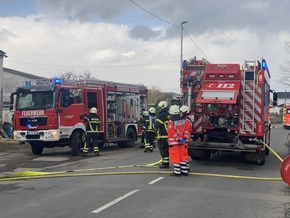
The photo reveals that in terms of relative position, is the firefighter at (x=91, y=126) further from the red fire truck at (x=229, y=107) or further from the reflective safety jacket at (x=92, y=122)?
the red fire truck at (x=229, y=107)

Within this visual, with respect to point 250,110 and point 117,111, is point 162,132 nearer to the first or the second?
point 250,110

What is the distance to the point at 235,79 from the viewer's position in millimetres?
11508

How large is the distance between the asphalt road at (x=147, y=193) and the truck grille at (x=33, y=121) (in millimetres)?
2975

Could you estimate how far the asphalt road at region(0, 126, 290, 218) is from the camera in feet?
20.3

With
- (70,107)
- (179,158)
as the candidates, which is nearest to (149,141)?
(70,107)

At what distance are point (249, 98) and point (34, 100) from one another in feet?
25.9

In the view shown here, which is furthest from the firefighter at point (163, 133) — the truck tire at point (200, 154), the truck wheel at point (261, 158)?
the truck wheel at point (261, 158)

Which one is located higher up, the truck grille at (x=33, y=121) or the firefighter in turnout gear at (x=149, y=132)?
the truck grille at (x=33, y=121)

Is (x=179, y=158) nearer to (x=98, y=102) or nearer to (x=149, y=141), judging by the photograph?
(x=149, y=141)

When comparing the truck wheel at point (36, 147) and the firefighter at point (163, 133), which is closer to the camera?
the firefighter at point (163, 133)

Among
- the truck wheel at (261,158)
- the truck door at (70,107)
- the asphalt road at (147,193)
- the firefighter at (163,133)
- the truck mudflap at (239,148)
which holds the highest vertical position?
the truck door at (70,107)

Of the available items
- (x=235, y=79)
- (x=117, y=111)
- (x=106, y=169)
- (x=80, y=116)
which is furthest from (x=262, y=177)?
(x=117, y=111)

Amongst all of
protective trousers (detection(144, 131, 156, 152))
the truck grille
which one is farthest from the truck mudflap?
the truck grille

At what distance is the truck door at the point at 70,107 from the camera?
48.2 ft
